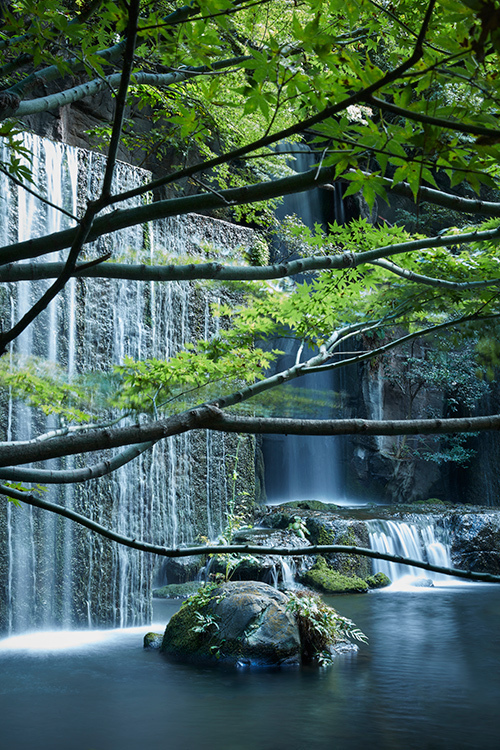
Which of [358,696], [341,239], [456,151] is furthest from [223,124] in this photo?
[456,151]

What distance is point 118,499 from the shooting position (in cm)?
915

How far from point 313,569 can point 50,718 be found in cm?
715

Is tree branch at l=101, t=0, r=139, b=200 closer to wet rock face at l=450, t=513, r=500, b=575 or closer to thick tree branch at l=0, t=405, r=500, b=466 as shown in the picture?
thick tree branch at l=0, t=405, r=500, b=466

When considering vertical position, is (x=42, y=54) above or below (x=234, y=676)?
above

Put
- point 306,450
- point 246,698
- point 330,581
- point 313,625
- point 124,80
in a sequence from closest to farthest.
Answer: point 124,80, point 246,698, point 313,625, point 330,581, point 306,450

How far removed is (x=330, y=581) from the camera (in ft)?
37.7

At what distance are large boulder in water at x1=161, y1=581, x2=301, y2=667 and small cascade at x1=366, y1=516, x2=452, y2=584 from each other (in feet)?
20.4

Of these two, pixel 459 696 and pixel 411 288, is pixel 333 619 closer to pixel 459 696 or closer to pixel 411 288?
pixel 459 696

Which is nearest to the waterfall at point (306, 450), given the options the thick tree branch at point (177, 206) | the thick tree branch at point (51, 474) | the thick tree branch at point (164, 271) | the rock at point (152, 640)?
the rock at point (152, 640)

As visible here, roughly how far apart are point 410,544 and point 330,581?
9.60ft

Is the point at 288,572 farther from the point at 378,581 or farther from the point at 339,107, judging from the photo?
the point at 339,107

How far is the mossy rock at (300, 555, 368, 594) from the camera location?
1135cm

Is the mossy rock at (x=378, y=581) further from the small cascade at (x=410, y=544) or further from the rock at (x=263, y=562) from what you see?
the rock at (x=263, y=562)

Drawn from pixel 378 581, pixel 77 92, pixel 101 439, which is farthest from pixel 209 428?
pixel 378 581
